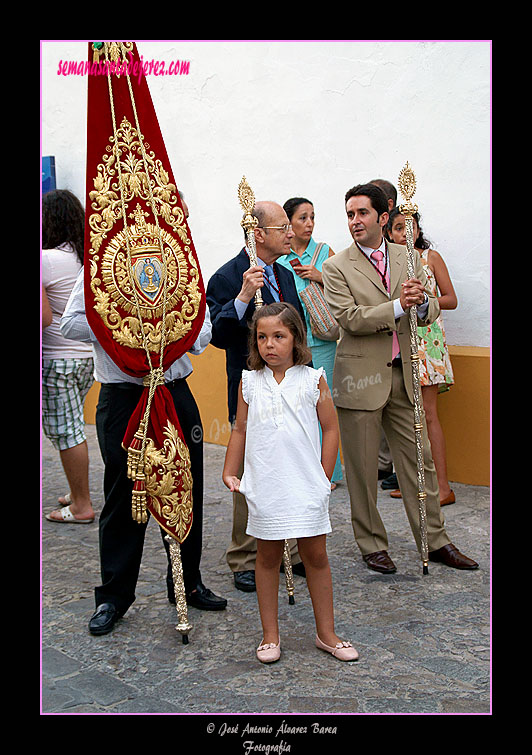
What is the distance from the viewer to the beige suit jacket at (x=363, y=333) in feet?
15.2

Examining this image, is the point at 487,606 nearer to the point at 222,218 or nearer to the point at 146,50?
the point at 222,218

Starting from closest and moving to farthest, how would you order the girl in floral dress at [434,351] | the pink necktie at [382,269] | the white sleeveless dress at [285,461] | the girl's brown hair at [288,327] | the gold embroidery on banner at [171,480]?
the white sleeveless dress at [285,461], the girl's brown hair at [288,327], the gold embroidery on banner at [171,480], the pink necktie at [382,269], the girl in floral dress at [434,351]

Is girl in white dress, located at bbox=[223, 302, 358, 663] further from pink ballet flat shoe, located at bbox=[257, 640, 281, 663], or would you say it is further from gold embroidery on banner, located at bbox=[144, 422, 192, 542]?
gold embroidery on banner, located at bbox=[144, 422, 192, 542]

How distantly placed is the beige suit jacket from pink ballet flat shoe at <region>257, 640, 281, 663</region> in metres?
1.46

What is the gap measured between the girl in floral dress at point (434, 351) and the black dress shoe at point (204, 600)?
2057mm

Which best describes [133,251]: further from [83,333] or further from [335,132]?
[335,132]

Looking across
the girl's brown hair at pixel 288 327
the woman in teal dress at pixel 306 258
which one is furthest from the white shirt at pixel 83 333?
the woman in teal dress at pixel 306 258

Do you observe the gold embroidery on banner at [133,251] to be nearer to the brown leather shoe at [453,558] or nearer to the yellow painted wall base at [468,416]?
the brown leather shoe at [453,558]

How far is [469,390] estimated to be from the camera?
244 inches

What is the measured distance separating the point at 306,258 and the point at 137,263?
2515 mm

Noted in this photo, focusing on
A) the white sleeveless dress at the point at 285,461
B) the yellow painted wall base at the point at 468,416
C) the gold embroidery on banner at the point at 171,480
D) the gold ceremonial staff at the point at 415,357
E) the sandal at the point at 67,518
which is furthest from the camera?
the yellow painted wall base at the point at 468,416

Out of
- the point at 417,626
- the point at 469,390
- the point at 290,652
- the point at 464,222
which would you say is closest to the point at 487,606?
the point at 417,626

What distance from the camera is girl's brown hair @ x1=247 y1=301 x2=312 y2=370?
367cm

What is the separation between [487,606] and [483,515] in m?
1.45
